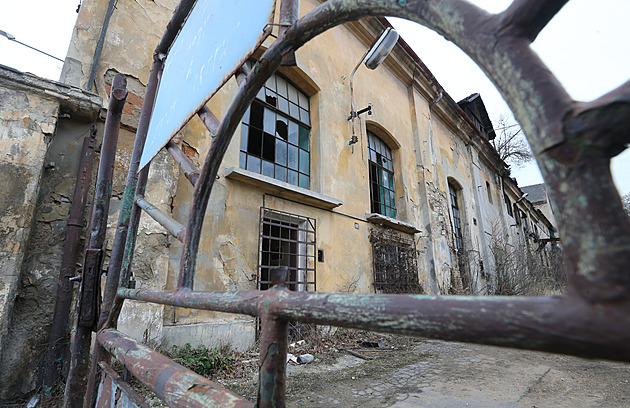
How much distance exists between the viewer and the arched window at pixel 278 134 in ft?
14.6

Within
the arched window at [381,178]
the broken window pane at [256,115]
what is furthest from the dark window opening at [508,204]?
the broken window pane at [256,115]

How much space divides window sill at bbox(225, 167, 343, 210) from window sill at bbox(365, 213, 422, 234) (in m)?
0.98

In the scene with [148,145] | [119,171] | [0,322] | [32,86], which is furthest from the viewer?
[119,171]

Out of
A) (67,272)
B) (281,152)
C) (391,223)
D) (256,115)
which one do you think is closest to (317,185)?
(281,152)

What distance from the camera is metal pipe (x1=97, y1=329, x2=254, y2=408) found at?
0.55 m

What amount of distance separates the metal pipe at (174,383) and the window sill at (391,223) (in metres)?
4.95

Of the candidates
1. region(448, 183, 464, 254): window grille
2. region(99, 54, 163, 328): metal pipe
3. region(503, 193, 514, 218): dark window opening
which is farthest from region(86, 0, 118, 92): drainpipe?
region(503, 193, 514, 218): dark window opening

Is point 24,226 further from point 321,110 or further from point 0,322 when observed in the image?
point 321,110

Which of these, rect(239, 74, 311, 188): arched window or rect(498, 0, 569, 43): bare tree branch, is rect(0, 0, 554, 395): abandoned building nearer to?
rect(239, 74, 311, 188): arched window

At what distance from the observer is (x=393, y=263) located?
5.95 m

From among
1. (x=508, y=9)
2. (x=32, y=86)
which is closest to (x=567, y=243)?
(x=508, y=9)

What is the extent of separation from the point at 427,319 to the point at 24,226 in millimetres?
3186

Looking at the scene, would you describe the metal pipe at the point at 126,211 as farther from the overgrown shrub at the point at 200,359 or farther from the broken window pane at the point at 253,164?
the broken window pane at the point at 253,164

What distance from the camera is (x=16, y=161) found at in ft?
7.88
